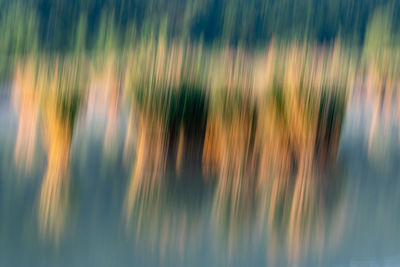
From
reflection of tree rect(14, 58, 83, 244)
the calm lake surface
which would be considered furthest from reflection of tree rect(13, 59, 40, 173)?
the calm lake surface

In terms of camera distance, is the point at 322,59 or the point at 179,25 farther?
the point at 179,25

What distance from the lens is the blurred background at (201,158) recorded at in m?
2.33

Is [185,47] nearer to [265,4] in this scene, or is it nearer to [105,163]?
[105,163]

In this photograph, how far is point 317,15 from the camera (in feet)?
27.4

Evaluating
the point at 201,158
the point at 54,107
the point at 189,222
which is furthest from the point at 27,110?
the point at 189,222

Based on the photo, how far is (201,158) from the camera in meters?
3.49

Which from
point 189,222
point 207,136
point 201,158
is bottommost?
point 189,222

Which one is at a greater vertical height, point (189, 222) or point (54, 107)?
point (54, 107)

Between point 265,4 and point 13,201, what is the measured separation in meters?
6.08

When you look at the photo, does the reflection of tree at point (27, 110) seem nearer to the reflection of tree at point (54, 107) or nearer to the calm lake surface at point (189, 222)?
the reflection of tree at point (54, 107)

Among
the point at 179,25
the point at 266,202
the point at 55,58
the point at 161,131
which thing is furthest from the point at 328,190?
the point at 179,25

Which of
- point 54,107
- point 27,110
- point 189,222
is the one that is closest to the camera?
point 189,222

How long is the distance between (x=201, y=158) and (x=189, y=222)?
953mm

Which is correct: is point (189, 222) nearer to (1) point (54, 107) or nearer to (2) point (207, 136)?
(2) point (207, 136)
